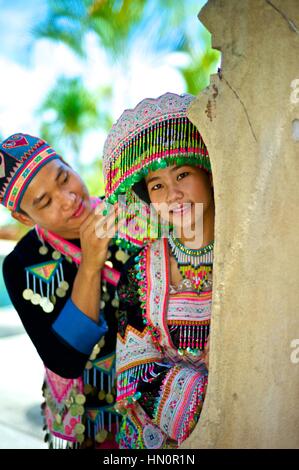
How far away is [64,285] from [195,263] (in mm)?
650

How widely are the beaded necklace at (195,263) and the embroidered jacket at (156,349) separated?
0.04m

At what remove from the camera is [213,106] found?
128cm

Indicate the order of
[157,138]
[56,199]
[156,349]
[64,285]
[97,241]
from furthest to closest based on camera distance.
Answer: [64,285] → [56,199] → [97,241] → [156,349] → [157,138]

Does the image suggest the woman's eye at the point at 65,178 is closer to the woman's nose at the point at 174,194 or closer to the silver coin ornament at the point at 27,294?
the silver coin ornament at the point at 27,294

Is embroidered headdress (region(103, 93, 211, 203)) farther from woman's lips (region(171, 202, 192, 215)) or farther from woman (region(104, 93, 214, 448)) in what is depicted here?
woman's lips (region(171, 202, 192, 215))

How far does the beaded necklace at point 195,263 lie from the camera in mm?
1706

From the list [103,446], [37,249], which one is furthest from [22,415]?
[37,249]

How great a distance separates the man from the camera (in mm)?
1922

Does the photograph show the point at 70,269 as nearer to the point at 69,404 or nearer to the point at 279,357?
the point at 69,404

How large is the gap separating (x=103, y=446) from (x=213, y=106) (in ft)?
4.96

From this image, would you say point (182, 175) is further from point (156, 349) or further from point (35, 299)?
point (35, 299)

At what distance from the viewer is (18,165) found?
204cm

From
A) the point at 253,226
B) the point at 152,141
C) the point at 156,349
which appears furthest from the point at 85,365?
the point at 253,226

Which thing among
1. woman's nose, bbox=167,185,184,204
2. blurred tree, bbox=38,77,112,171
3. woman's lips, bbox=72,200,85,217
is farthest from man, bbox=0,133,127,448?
blurred tree, bbox=38,77,112,171
